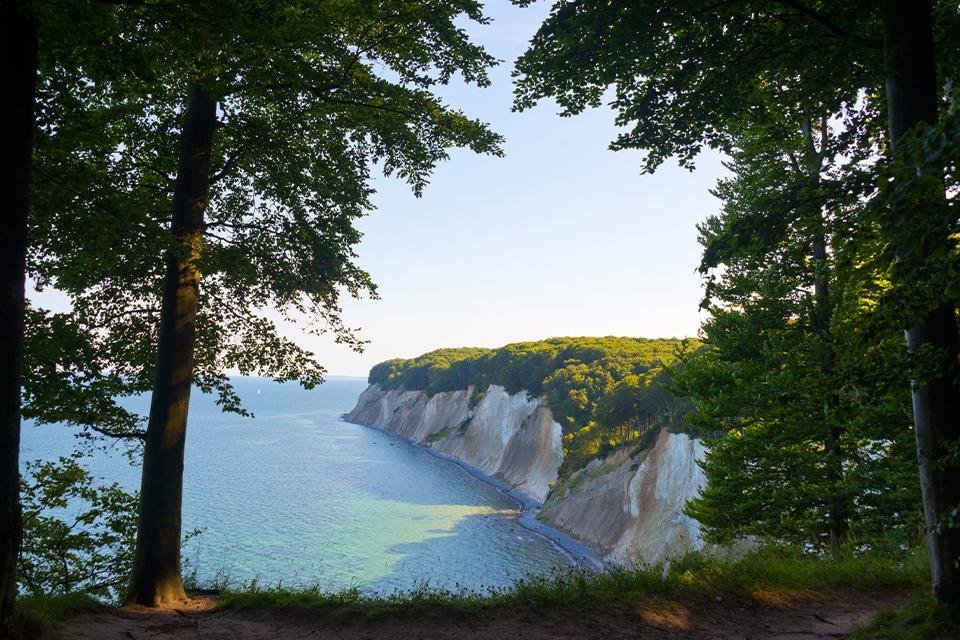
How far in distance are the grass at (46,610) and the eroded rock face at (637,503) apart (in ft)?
116

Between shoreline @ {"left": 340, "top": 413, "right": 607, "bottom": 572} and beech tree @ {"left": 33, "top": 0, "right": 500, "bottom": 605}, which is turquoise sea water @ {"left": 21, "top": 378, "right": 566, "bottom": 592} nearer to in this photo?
shoreline @ {"left": 340, "top": 413, "right": 607, "bottom": 572}

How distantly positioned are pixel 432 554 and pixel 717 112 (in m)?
47.0

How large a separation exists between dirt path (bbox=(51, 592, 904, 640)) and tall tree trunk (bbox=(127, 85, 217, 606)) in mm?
1056

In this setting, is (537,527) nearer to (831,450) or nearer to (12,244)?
(831,450)

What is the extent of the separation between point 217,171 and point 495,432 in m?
83.6

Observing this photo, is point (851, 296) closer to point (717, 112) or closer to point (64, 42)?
point (717, 112)

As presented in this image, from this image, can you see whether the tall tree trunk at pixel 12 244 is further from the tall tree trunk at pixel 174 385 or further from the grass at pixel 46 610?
the tall tree trunk at pixel 174 385

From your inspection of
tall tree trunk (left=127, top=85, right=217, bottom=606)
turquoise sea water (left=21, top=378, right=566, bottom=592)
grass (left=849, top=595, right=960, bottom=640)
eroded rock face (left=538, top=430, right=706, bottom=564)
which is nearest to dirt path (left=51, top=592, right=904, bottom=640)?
grass (left=849, top=595, right=960, bottom=640)

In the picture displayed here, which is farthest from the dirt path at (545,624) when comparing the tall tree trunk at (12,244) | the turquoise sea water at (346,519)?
the turquoise sea water at (346,519)

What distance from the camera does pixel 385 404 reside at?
15812cm

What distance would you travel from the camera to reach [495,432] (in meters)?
92.1

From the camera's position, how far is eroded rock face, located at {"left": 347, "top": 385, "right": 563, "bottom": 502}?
74.8 m

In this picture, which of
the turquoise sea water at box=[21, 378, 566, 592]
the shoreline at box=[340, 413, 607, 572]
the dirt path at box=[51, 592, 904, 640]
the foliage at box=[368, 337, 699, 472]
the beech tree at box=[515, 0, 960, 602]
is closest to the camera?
the beech tree at box=[515, 0, 960, 602]

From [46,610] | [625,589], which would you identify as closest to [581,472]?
[625,589]
